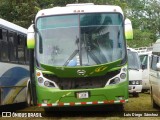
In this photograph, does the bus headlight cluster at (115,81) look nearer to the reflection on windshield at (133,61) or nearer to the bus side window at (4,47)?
the bus side window at (4,47)

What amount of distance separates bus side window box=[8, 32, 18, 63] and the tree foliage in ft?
39.7

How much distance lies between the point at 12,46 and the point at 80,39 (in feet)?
11.3

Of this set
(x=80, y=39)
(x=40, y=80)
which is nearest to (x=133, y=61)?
(x=80, y=39)

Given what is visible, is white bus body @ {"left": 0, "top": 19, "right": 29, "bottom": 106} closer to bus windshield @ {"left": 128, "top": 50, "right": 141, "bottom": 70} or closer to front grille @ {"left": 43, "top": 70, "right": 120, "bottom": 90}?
front grille @ {"left": 43, "top": 70, "right": 120, "bottom": 90}

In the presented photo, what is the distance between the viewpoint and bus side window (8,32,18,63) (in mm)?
16062

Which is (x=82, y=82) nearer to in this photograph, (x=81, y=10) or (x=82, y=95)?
(x=82, y=95)

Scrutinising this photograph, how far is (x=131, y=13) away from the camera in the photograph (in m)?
67.1

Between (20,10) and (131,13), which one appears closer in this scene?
(20,10)

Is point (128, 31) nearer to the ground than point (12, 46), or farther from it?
farther from it

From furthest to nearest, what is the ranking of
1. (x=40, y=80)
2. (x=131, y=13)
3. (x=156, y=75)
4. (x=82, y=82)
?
(x=131, y=13), (x=156, y=75), (x=40, y=80), (x=82, y=82)

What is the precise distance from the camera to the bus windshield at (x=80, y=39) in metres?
13.5

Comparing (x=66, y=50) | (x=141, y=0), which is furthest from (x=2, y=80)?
(x=141, y=0)

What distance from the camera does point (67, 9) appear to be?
14.1 meters

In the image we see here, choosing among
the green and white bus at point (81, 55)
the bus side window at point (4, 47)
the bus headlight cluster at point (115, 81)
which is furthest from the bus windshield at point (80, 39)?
the bus side window at point (4, 47)
